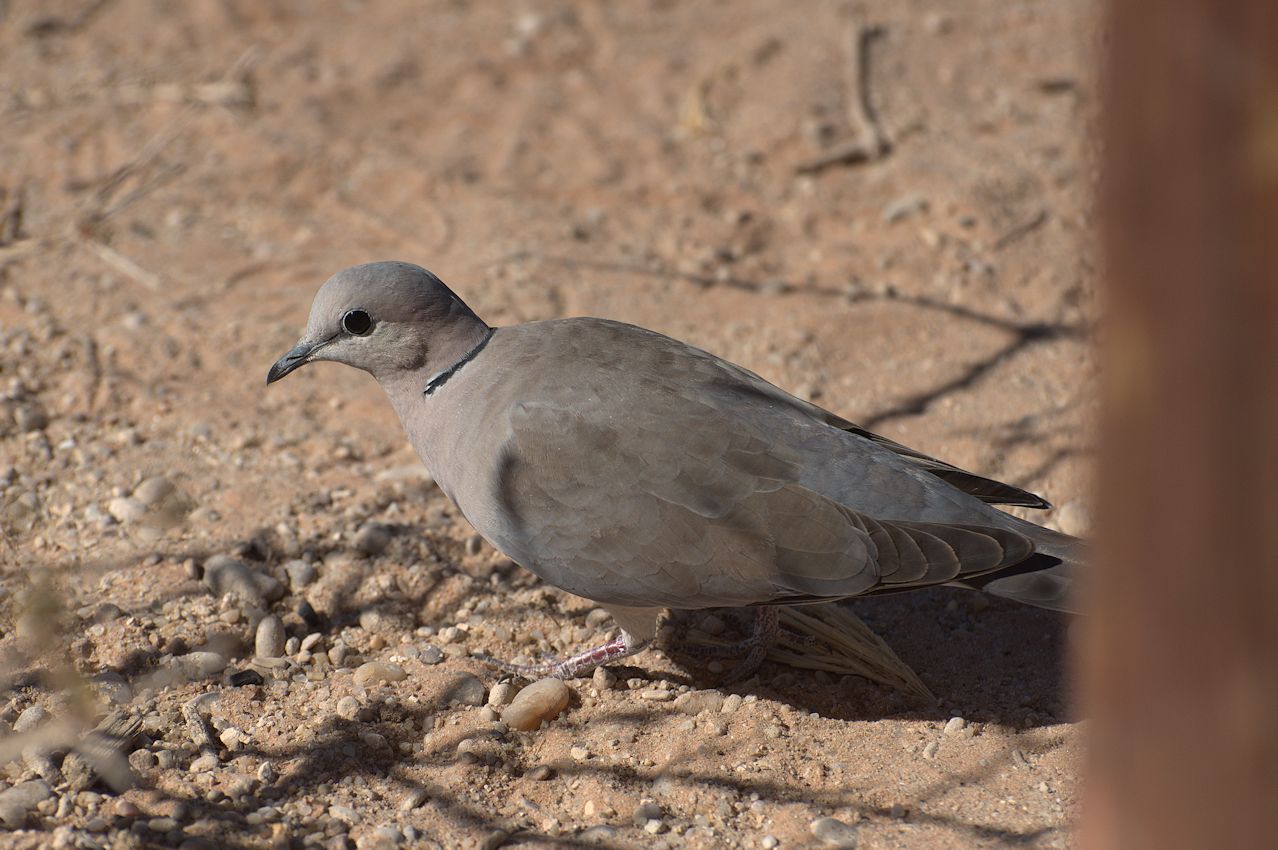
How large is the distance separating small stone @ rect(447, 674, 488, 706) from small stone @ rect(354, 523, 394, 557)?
2.27 ft

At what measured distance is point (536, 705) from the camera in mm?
3445

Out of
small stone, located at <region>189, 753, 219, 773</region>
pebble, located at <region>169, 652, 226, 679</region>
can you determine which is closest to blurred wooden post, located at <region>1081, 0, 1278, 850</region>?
small stone, located at <region>189, 753, 219, 773</region>

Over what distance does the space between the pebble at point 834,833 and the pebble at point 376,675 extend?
1311 mm

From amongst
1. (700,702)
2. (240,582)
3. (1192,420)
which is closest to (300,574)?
(240,582)

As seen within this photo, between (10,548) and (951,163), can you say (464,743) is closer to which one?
(10,548)

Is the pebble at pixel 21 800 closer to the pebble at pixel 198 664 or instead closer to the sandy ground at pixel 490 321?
the sandy ground at pixel 490 321

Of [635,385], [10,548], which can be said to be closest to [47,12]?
[10,548]

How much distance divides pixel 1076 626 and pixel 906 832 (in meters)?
1.09

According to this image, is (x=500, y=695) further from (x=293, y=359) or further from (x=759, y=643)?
(x=293, y=359)

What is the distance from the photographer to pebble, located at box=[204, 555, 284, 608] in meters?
3.81

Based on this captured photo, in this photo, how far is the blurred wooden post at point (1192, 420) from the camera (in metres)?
1.44

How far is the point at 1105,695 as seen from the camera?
5.38ft

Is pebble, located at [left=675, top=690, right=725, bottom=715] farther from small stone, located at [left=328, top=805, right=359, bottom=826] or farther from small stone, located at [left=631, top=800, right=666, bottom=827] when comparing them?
small stone, located at [left=328, top=805, right=359, bottom=826]

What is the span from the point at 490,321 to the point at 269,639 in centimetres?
205
